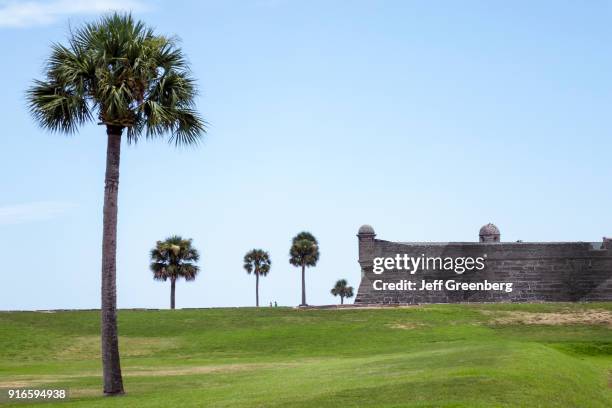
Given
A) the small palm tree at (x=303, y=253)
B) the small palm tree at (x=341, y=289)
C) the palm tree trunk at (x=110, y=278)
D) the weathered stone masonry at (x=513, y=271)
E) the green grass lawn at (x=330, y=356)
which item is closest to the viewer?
the green grass lawn at (x=330, y=356)

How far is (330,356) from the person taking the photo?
52.2 meters

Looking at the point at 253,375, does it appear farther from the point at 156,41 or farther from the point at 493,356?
the point at 156,41

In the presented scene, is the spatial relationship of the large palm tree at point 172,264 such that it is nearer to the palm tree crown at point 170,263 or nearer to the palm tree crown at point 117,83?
the palm tree crown at point 170,263

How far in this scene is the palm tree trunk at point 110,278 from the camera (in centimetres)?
3070

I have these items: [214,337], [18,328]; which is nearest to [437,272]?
[214,337]

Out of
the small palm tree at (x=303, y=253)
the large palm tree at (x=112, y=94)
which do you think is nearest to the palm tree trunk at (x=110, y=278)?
the large palm tree at (x=112, y=94)

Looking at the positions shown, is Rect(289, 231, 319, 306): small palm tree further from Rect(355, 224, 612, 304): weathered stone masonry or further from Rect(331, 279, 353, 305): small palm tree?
Rect(331, 279, 353, 305): small palm tree

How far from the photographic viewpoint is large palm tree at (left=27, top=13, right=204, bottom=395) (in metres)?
31.0

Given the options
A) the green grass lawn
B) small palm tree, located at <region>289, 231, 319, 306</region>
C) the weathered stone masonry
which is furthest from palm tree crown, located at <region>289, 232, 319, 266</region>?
the green grass lawn

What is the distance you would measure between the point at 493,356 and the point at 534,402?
11.2 meters

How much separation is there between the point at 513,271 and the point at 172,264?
1462 inches

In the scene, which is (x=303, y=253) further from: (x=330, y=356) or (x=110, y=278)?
(x=110, y=278)

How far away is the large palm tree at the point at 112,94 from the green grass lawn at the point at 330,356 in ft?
13.3

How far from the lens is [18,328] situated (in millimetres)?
68188
